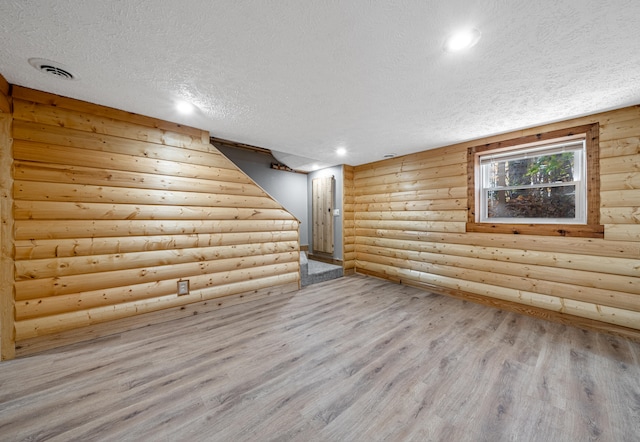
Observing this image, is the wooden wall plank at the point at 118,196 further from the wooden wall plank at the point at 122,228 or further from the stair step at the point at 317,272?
the stair step at the point at 317,272

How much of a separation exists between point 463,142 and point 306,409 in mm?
3660

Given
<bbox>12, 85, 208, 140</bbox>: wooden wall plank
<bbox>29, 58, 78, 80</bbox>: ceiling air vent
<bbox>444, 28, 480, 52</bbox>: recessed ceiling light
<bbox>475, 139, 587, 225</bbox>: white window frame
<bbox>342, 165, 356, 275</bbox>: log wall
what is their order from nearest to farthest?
<bbox>444, 28, 480, 52</bbox>: recessed ceiling light, <bbox>29, 58, 78, 80</bbox>: ceiling air vent, <bbox>12, 85, 208, 140</bbox>: wooden wall plank, <bbox>475, 139, 587, 225</bbox>: white window frame, <bbox>342, 165, 356, 275</bbox>: log wall

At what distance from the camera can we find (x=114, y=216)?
7.72 feet

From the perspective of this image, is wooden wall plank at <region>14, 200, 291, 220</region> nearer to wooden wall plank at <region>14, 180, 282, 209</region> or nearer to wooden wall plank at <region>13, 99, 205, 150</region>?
wooden wall plank at <region>14, 180, 282, 209</region>

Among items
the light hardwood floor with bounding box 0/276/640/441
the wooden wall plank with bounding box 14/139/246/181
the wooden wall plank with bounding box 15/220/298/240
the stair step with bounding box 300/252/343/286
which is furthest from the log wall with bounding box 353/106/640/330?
the wooden wall plank with bounding box 14/139/246/181

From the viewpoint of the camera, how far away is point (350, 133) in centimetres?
304

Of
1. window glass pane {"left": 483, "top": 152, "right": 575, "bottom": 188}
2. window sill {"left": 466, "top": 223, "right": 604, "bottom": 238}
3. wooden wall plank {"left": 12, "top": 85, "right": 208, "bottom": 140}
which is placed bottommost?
window sill {"left": 466, "top": 223, "right": 604, "bottom": 238}

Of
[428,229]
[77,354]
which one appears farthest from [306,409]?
[428,229]

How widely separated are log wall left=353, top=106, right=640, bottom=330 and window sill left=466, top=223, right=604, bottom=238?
0.06m

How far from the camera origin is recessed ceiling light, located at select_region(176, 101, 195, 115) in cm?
223

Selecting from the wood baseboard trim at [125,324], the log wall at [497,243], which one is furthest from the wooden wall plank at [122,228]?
the log wall at [497,243]

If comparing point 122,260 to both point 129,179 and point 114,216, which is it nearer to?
point 114,216

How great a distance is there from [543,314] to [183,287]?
13.6 ft

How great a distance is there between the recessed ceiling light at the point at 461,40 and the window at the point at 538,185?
2.11 metres
